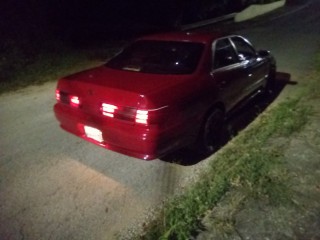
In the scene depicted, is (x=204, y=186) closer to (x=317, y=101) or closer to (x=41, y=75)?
(x=317, y=101)

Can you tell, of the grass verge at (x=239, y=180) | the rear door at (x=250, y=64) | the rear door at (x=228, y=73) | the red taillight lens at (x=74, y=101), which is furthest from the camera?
the rear door at (x=250, y=64)

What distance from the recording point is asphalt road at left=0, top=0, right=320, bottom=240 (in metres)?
3.46

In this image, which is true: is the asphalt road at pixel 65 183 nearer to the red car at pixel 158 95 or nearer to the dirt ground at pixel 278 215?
the red car at pixel 158 95

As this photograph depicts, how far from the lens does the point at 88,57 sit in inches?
447

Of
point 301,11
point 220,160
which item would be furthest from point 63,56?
point 301,11

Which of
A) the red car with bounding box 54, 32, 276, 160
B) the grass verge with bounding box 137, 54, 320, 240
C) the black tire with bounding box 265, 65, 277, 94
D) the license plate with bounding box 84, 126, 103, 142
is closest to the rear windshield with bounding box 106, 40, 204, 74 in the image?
the red car with bounding box 54, 32, 276, 160

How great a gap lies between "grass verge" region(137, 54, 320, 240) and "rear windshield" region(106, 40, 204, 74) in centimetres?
128

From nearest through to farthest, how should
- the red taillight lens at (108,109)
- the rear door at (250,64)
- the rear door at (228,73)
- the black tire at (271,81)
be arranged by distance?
the red taillight lens at (108,109), the rear door at (228,73), the rear door at (250,64), the black tire at (271,81)

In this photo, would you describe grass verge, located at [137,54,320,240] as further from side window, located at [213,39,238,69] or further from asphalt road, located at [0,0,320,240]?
side window, located at [213,39,238,69]

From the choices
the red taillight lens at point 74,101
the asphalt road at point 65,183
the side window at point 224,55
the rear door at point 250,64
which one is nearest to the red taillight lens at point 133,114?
the red taillight lens at point 74,101

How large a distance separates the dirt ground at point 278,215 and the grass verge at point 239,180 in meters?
0.04

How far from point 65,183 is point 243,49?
12.5ft

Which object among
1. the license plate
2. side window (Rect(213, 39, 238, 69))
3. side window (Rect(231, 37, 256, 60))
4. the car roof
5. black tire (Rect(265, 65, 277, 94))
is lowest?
black tire (Rect(265, 65, 277, 94))

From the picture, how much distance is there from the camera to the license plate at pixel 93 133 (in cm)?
418
